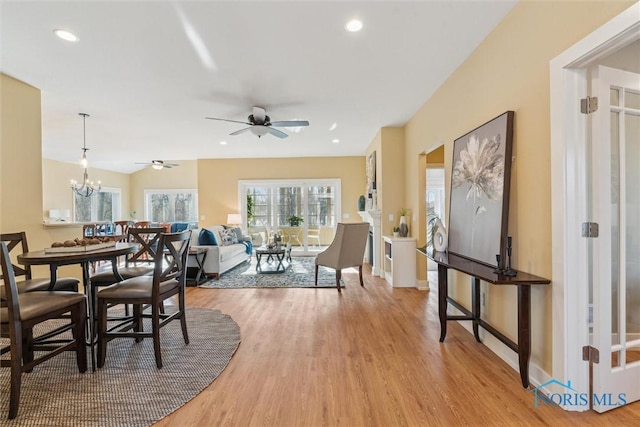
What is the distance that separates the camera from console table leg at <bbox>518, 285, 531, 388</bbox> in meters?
1.89

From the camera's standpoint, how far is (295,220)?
7836mm

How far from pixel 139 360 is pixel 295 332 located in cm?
134

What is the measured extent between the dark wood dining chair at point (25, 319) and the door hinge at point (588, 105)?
137 inches

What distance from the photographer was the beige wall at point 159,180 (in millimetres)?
9706

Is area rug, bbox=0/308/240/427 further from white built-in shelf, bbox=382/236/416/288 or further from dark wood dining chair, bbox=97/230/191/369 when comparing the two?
white built-in shelf, bbox=382/236/416/288

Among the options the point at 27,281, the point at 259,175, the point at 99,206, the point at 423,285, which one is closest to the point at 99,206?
the point at 99,206

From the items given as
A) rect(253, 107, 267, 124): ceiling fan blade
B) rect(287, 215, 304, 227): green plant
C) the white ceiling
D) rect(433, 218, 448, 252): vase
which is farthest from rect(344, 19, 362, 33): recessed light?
rect(287, 215, 304, 227): green plant

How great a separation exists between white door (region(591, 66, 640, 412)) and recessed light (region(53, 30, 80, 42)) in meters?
3.81

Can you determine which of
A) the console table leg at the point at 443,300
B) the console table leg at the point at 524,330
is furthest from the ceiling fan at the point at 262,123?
the console table leg at the point at 524,330

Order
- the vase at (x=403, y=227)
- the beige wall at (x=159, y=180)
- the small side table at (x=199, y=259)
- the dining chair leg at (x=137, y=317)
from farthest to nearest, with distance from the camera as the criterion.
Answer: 1. the beige wall at (x=159, y=180)
2. the small side table at (x=199, y=259)
3. the vase at (x=403, y=227)
4. the dining chair leg at (x=137, y=317)

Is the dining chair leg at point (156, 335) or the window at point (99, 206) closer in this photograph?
the dining chair leg at point (156, 335)

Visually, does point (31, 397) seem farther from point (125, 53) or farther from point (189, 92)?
point (189, 92)

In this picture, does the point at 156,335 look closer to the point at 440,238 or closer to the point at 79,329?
the point at 79,329

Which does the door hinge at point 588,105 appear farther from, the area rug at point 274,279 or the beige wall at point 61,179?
the beige wall at point 61,179
